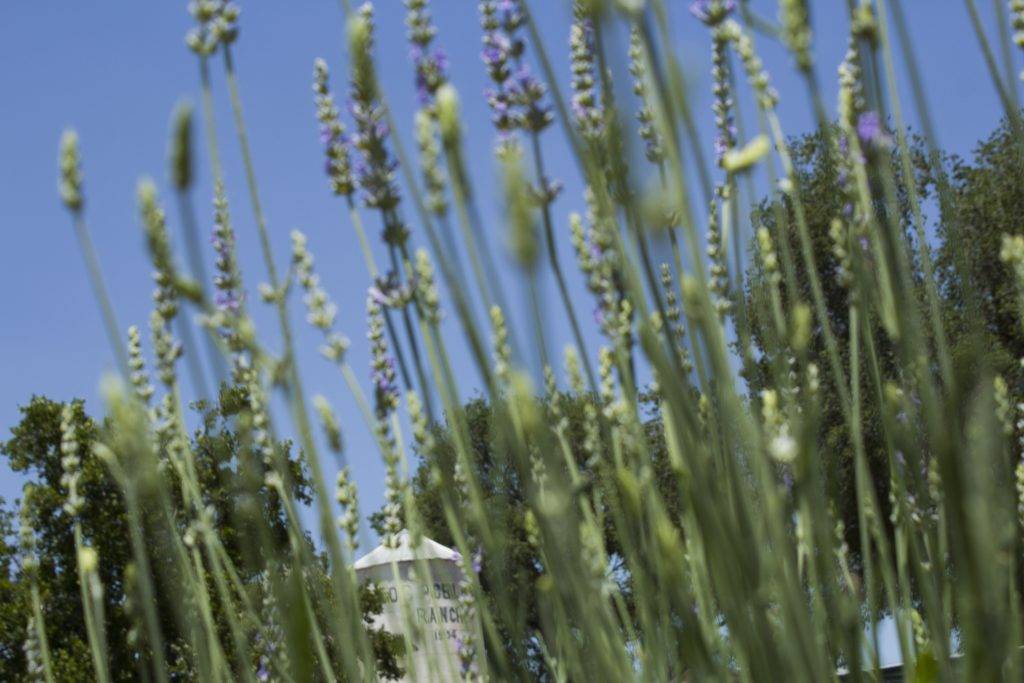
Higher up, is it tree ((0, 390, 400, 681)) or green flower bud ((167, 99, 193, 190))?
tree ((0, 390, 400, 681))

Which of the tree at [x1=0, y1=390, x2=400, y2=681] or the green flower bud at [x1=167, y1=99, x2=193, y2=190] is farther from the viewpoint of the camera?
the tree at [x1=0, y1=390, x2=400, y2=681]

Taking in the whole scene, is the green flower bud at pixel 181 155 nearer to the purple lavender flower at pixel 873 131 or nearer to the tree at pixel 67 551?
the purple lavender flower at pixel 873 131

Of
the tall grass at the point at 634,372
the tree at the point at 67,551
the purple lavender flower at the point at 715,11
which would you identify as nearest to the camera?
the tall grass at the point at 634,372

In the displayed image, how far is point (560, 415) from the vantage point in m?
2.21

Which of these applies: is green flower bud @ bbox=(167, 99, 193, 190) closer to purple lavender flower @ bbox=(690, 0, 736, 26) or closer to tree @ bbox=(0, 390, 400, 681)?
purple lavender flower @ bbox=(690, 0, 736, 26)

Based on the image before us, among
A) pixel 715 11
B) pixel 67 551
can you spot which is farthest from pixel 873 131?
pixel 67 551

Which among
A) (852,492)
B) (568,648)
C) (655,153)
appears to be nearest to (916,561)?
(568,648)

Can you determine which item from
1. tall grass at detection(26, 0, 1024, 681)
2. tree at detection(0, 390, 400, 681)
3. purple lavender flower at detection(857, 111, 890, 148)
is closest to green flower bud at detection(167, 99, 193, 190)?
tall grass at detection(26, 0, 1024, 681)

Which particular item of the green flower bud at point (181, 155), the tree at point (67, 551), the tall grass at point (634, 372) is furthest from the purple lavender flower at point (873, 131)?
the tree at point (67, 551)

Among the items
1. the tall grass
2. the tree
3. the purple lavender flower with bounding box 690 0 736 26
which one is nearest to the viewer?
the tall grass

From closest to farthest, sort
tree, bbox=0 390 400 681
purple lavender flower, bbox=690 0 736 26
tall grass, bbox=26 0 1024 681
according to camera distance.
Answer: tall grass, bbox=26 0 1024 681
purple lavender flower, bbox=690 0 736 26
tree, bbox=0 390 400 681

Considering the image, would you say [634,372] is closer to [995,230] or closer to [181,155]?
[181,155]

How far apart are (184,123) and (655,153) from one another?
68cm

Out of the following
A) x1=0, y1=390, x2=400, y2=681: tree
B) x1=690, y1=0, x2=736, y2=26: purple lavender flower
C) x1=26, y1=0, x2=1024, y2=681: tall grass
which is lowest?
x1=26, y1=0, x2=1024, y2=681: tall grass
